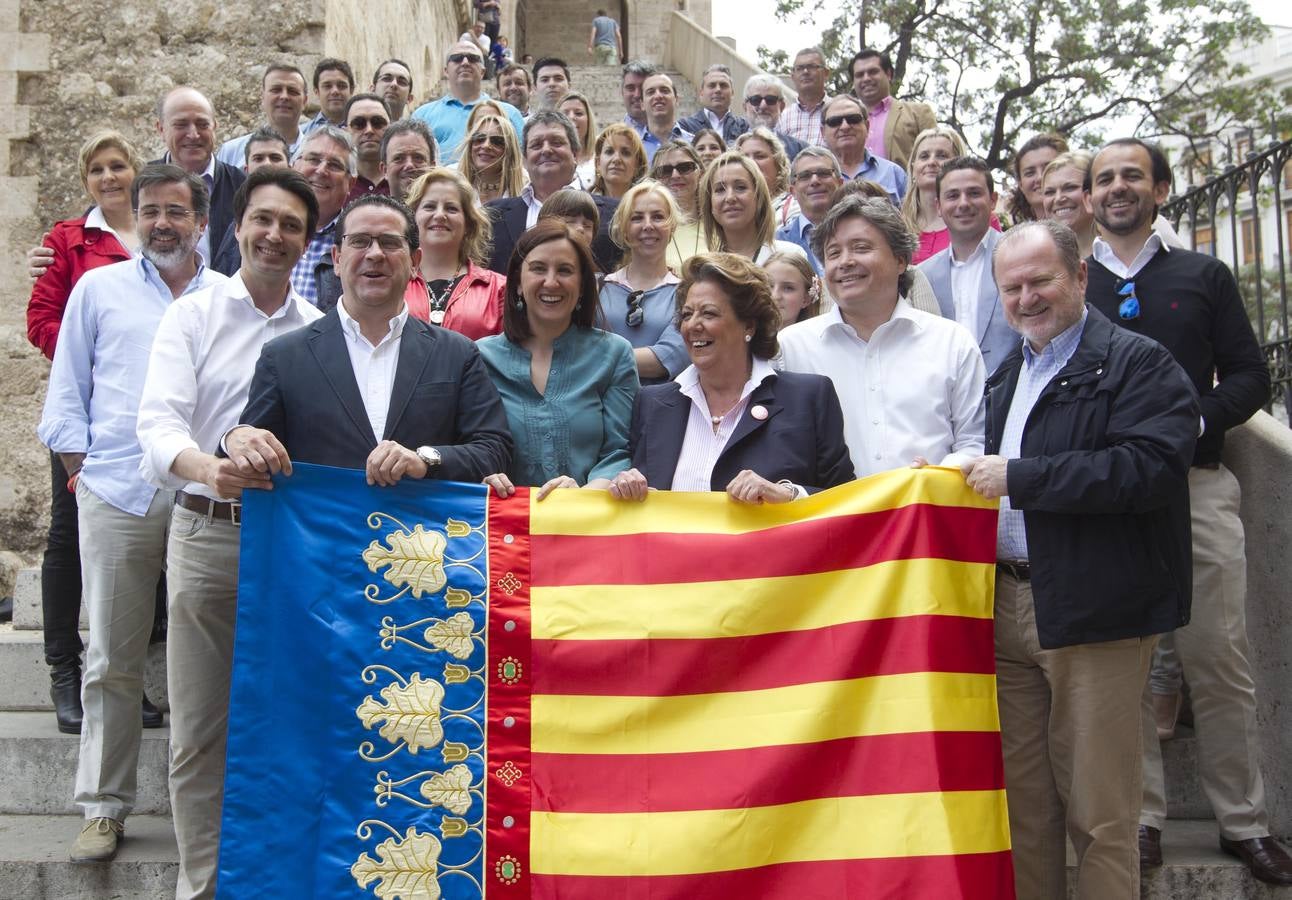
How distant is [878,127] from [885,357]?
4.87 meters

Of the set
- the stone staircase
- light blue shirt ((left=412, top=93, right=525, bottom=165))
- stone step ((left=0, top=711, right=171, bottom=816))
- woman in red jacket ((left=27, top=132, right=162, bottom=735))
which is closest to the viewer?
the stone staircase

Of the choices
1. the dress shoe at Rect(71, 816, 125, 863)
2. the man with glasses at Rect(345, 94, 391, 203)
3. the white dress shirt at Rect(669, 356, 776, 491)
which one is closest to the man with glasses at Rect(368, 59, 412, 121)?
the man with glasses at Rect(345, 94, 391, 203)

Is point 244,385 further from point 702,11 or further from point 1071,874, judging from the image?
point 702,11

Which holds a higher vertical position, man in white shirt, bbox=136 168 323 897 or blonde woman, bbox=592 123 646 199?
blonde woman, bbox=592 123 646 199

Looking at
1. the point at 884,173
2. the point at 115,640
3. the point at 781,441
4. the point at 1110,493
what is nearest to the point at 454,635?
the point at 781,441

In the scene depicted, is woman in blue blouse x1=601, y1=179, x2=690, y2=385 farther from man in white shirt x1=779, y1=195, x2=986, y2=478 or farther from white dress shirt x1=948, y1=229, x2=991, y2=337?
white dress shirt x1=948, y1=229, x2=991, y2=337

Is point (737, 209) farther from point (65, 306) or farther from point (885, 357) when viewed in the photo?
point (65, 306)

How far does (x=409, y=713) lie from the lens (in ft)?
12.1

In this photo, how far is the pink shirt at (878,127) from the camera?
8508 millimetres

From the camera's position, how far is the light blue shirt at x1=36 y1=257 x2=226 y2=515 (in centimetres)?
449

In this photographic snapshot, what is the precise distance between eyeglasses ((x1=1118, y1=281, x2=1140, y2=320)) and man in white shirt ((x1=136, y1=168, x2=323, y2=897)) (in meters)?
2.93

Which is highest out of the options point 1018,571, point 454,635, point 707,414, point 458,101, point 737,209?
point 458,101

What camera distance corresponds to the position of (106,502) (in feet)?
14.2

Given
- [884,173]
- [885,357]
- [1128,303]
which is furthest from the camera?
[884,173]
